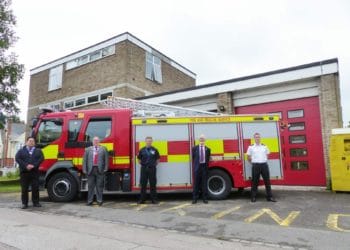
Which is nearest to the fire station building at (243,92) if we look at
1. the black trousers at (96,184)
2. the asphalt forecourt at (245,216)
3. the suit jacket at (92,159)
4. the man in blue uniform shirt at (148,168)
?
the asphalt forecourt at (245,216)

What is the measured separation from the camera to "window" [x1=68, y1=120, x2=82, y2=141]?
10.2 m

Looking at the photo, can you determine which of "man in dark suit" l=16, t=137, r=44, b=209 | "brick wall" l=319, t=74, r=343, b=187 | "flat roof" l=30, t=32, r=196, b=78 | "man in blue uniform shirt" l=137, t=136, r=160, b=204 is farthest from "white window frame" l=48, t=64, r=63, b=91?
"brick wall" l=319, t=74, r=343, b=187

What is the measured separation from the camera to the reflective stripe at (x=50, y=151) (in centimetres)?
1018

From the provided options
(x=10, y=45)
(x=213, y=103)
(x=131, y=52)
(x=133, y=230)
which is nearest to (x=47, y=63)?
(x=10, y=45)

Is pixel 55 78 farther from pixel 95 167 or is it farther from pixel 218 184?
pixel 218 184

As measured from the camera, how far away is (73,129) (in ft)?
33.8

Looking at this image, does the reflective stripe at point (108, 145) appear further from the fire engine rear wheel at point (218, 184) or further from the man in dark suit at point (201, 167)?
the fire engine rear wheel at point (218, 184)

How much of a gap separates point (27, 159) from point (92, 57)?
15133 millimetres

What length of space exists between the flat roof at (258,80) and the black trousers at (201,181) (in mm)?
6028

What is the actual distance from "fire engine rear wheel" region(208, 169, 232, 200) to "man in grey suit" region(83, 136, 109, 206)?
3016 mm

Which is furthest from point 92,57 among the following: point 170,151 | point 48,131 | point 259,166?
point 259,166

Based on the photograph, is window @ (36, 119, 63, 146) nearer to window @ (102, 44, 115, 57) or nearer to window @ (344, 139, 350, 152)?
window @ (344, 139, 350, 152)

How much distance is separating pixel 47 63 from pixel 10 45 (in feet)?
15.1

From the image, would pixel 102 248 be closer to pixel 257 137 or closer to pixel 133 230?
pixel 133 230
